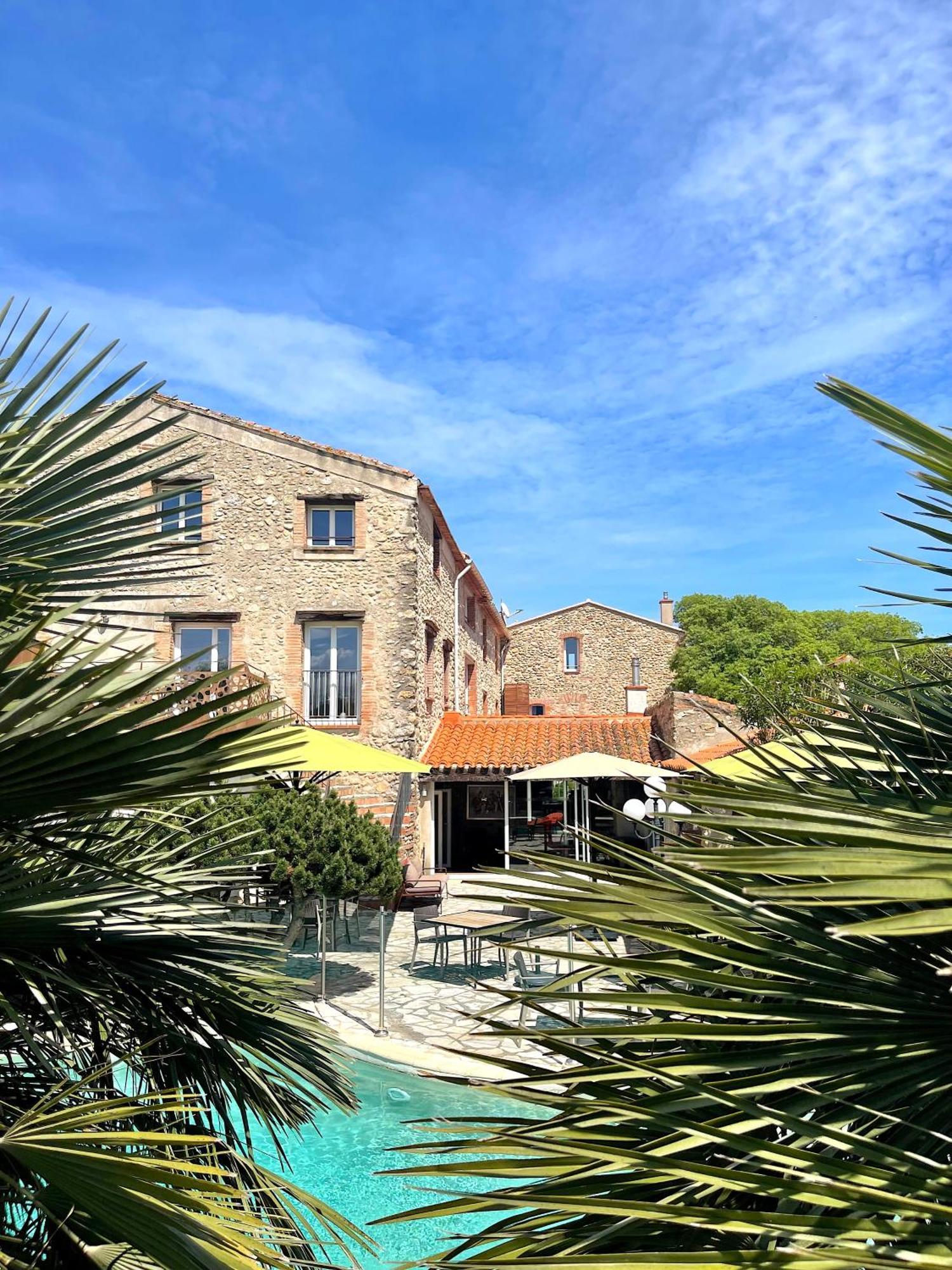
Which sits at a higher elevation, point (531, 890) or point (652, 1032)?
point (531, 890)

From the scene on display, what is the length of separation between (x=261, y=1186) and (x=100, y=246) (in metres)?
7.22

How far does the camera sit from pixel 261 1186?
7.90ft

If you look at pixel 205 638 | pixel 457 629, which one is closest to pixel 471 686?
pixel 457 629

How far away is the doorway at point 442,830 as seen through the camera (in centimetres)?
2002

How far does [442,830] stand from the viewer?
2086cm

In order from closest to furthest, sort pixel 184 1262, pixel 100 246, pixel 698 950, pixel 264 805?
pixel 698 950, pixel 184 1262, pixel 100 246, pixel 264 805

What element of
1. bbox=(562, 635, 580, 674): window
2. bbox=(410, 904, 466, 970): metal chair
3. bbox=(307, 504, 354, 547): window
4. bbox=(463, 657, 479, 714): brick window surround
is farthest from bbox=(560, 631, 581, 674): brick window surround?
bbox=(410, 904, 466, 970): metal chair

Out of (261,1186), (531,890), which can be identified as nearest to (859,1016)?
(531,890)

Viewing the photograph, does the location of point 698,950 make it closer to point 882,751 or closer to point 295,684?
point 882,751

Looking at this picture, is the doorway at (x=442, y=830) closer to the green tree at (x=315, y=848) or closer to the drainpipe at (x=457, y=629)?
the drainpipe at (x=457, y=629)

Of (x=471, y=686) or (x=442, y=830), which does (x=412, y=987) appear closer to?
(x=442, y=830)

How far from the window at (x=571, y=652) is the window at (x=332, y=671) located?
21.2m

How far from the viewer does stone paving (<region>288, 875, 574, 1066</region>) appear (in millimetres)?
8844

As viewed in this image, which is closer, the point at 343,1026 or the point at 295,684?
the point at 343,1026
